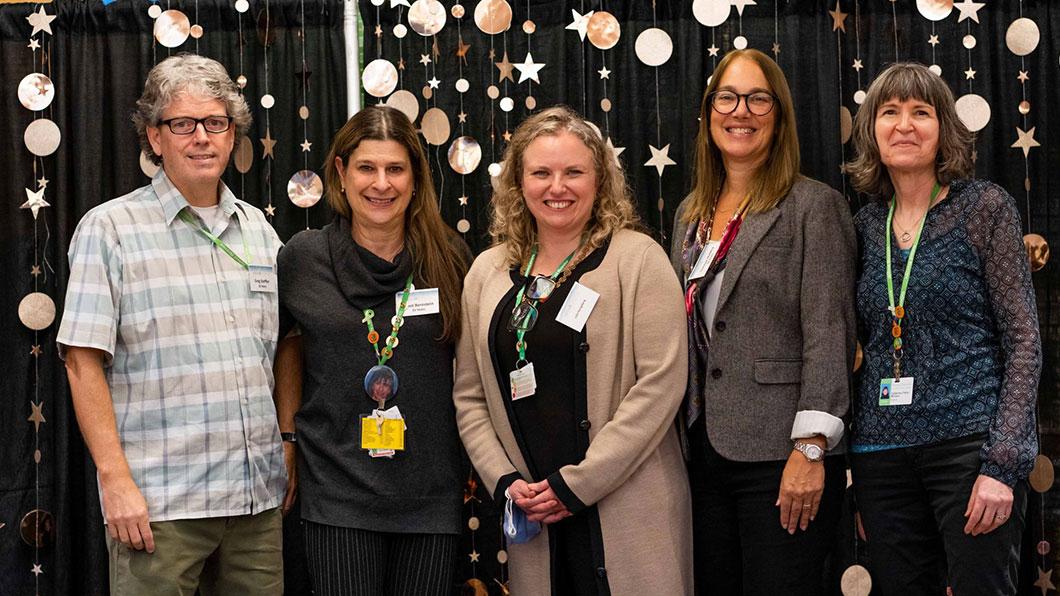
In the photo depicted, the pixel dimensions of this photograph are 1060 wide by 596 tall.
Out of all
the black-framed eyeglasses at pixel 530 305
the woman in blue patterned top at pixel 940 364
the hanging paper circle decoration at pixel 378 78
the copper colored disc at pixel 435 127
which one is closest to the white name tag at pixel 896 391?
the woman in blue patterned top at pixel 940 364

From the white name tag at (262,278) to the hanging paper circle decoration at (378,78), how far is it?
3.13 feet

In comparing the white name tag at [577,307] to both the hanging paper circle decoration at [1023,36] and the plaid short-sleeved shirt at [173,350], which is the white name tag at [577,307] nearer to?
the plaid short-sleeved shirt at [173,350]

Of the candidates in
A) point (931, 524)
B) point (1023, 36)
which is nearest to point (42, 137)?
point (931, 524)

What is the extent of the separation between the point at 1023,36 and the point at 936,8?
292 mm

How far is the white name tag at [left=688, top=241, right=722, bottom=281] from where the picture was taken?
8.21 ft

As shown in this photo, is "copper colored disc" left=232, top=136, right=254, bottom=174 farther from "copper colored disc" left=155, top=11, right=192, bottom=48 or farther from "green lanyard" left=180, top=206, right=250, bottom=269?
"green lanyard" left=180, top=206, right=250, bottom=269

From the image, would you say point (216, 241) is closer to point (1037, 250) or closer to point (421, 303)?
point (421, 303)

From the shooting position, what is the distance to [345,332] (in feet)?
8.16

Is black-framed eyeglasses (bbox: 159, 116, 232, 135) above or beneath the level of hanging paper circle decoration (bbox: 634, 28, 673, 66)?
beneath

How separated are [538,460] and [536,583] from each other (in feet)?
0.99

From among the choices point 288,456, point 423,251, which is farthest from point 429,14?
point 288,456

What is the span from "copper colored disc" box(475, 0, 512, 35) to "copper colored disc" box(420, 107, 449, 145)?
0.33 meters

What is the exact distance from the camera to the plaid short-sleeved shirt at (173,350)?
2.39 meters

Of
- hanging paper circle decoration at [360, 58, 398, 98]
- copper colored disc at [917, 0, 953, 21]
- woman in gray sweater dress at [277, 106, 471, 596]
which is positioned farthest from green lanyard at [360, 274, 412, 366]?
copper colored disc at [917, 0, 953, 21]
